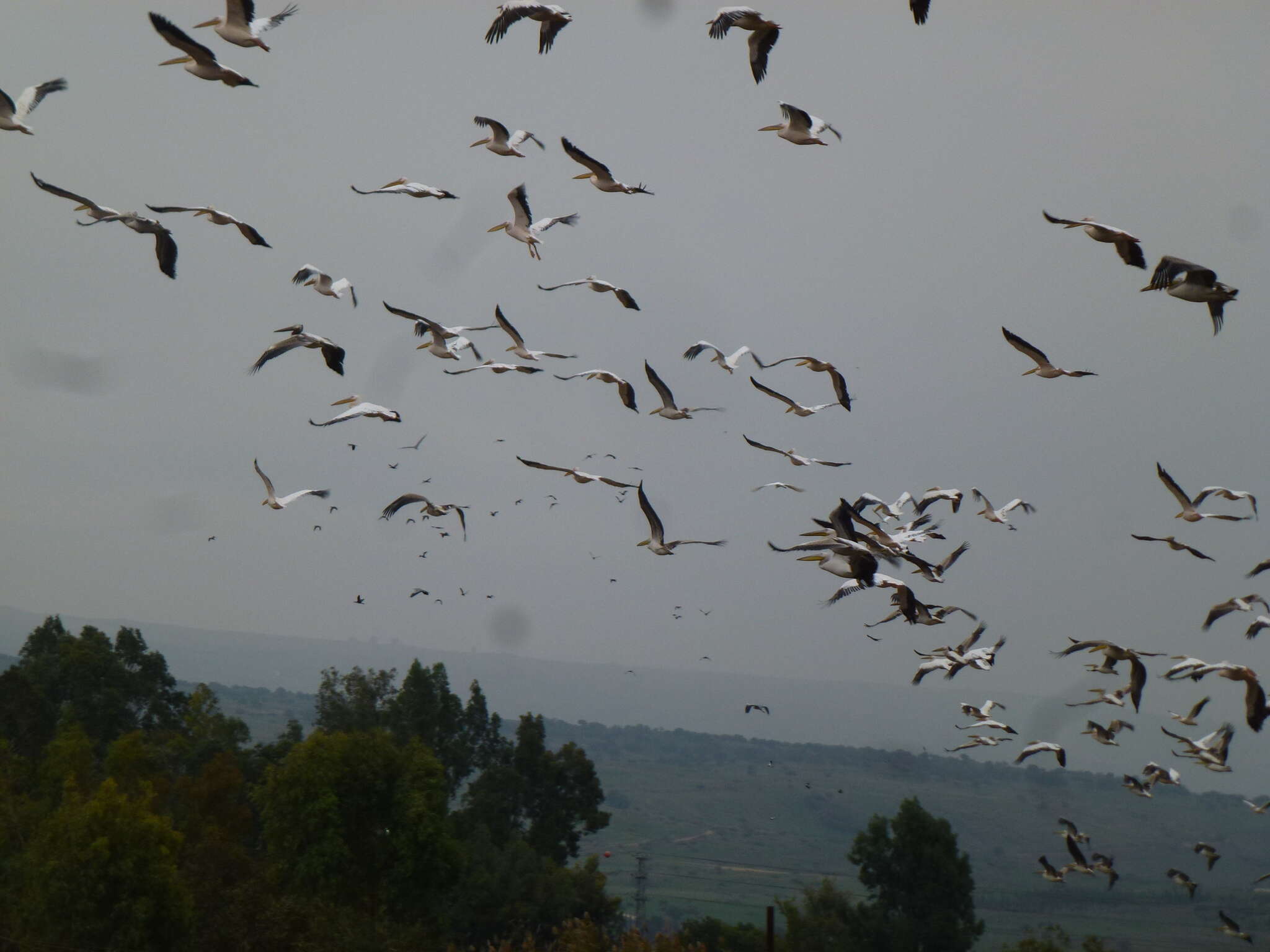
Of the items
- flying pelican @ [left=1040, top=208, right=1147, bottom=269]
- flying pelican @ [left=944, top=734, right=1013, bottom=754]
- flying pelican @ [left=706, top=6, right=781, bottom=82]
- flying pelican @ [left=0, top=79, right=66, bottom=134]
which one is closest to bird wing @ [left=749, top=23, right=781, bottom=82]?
flying pelican @ [left=706, top=6, right=781, bottom=82]

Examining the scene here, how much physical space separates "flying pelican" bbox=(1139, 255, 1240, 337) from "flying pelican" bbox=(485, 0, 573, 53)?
361 inches

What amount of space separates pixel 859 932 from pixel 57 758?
4761 cm

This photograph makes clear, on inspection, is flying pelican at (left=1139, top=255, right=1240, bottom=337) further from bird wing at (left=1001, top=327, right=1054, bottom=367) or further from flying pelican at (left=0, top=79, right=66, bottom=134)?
flying pelican at (left=0, top=79, right=66, bottom=134)

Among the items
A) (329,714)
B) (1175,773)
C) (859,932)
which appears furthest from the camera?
(329,714)

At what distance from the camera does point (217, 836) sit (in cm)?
4669

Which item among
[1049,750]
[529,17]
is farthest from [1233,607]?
[529,17]

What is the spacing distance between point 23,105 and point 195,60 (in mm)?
3283

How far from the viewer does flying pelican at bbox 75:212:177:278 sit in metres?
18.1

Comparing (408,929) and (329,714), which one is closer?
(408,929)

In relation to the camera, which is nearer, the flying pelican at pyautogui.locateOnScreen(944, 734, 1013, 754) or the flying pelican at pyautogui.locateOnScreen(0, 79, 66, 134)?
the flying pelican at pyautogui.locateOnScreen(0, 79, 66, 134)

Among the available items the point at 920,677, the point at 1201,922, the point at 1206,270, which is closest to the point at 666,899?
the point at 1201,922

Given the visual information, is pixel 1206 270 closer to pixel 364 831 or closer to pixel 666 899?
pixel 364 831

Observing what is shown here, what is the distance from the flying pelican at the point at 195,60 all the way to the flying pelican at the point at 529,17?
3645 millimetres

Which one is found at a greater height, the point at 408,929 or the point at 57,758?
the point at 57,758
